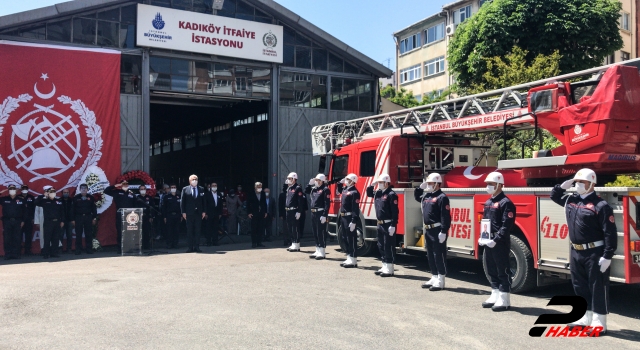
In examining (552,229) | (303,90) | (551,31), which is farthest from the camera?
(551,31)

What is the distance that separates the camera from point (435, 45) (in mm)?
43125

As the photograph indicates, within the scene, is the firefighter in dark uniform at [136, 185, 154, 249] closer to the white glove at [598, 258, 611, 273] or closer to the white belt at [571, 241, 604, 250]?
the white belt at [571, 241, 604, 250]

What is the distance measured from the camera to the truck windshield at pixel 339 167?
1418cm

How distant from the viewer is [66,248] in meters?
15.5

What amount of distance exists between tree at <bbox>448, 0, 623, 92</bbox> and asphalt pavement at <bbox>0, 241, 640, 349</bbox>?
55.2 feet

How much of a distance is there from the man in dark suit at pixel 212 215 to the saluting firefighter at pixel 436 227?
27.6ft

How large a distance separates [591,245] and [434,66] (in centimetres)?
3811

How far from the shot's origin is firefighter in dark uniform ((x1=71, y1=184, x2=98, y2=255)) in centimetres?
1484

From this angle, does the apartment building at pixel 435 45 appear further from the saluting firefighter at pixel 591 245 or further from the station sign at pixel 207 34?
the saluting firefighter at pixel 591 245

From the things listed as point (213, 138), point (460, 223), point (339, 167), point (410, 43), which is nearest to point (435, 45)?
point (410, 43)

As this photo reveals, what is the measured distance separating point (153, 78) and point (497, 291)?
13.6 meters

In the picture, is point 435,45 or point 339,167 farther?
point 435,45

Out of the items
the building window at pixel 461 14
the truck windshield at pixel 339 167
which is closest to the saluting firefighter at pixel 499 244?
the truck windshield at pixel 339 167

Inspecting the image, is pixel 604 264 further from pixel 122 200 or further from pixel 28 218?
pixel 28 218
